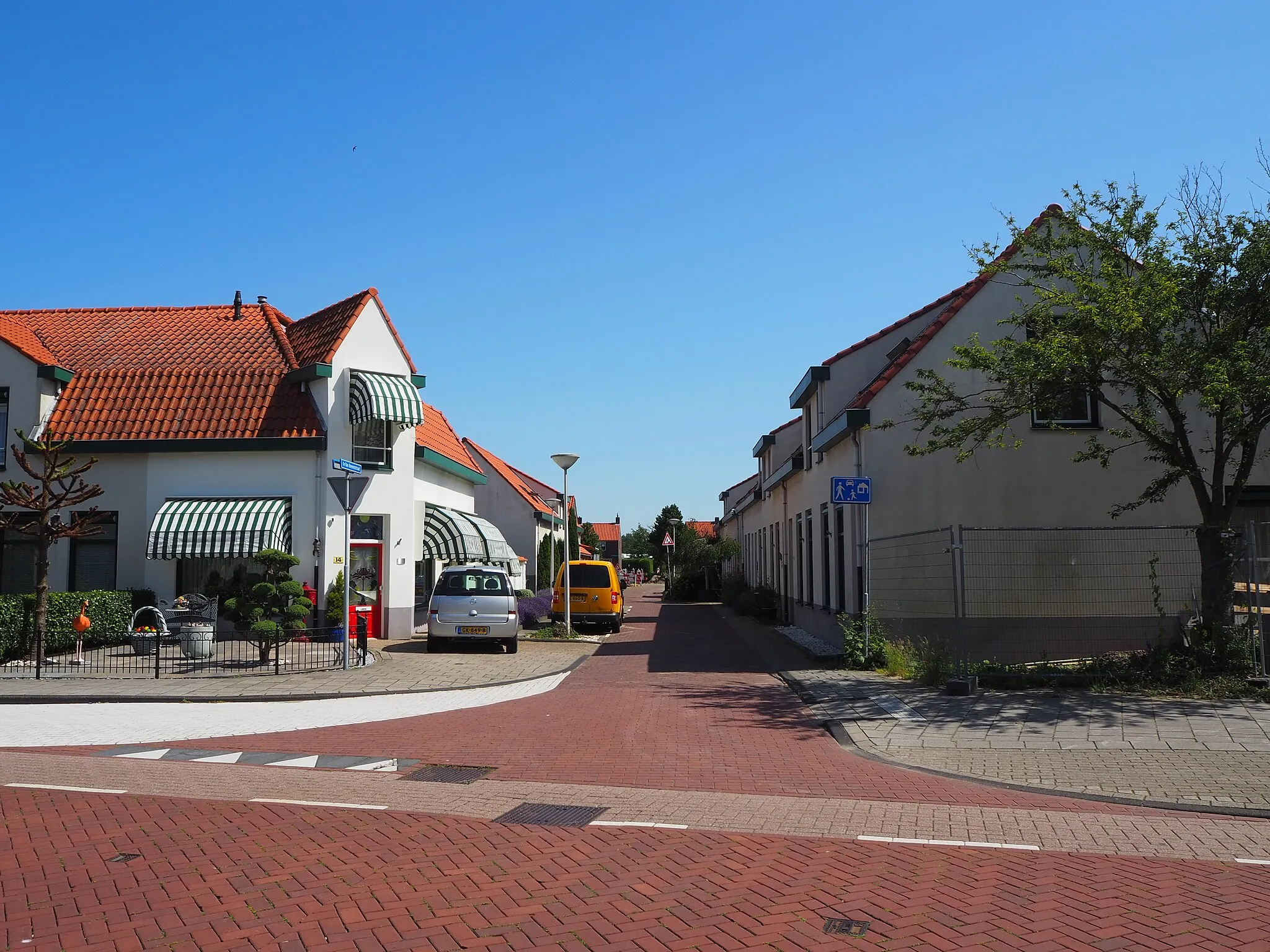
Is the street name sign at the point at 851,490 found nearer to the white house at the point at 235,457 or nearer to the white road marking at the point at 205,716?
the white road marking at the point at 205,716

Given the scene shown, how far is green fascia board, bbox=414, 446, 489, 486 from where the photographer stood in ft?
82.2

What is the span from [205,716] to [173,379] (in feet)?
39.8

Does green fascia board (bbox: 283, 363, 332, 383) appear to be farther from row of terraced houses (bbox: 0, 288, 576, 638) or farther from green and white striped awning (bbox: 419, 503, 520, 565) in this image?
green and white striped awning (bbox: 419, 503, 520, 565)

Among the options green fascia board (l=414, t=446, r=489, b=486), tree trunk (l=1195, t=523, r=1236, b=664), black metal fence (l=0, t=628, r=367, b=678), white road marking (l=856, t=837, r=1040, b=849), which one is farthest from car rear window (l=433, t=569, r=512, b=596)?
white road marking (l=856, t=837, r=1040, b=849)

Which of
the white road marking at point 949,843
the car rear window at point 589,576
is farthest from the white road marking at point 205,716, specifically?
the car rear window at point 589,576

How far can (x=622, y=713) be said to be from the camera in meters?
12.9

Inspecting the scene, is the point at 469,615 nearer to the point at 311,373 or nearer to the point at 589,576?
the point at 311,373

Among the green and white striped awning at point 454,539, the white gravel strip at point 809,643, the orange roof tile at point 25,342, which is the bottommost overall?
the white gravel strip at point 809,643

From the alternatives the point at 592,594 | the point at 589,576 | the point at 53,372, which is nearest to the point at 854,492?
the point at 592,594

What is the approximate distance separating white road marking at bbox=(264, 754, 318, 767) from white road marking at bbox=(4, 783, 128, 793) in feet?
5.13

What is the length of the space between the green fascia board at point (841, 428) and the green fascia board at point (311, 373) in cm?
1052

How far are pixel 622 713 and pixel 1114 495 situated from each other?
1058 centimetres

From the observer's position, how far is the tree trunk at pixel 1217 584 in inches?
517

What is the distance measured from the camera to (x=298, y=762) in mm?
9906
